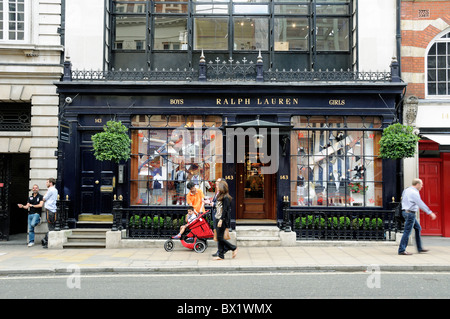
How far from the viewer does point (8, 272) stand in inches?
371

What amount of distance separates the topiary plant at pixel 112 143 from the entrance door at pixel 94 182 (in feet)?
5.39

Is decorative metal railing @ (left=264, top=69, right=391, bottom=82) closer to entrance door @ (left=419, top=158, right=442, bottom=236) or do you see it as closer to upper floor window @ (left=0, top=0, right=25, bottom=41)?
entrance door @ (left=419, top=158, right=442, bottom=236)

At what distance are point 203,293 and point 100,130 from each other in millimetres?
8110

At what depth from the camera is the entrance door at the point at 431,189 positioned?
48.3 ft

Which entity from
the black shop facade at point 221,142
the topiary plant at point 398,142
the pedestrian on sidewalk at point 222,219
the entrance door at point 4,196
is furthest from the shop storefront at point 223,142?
the pedestrian on sidewalk at point 222,219

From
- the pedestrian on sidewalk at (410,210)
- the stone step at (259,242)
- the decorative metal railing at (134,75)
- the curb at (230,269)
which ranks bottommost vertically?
the curb at (230,269)

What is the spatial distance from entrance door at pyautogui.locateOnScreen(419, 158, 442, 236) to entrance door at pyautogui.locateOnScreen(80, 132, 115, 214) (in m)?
10.1

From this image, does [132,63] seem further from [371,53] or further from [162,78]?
[371,53]

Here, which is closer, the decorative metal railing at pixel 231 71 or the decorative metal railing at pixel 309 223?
the decorative metal railing at pixel 309 223

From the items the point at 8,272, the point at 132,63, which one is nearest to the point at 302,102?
the point at 132,63

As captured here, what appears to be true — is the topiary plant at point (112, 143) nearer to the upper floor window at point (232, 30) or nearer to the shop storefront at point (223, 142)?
the shop storefront at point (223, 142)

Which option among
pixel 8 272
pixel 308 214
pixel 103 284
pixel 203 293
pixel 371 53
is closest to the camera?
pixel 203 293

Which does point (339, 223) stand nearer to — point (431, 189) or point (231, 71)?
point (431, 189)

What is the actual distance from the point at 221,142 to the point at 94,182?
13.9ft
